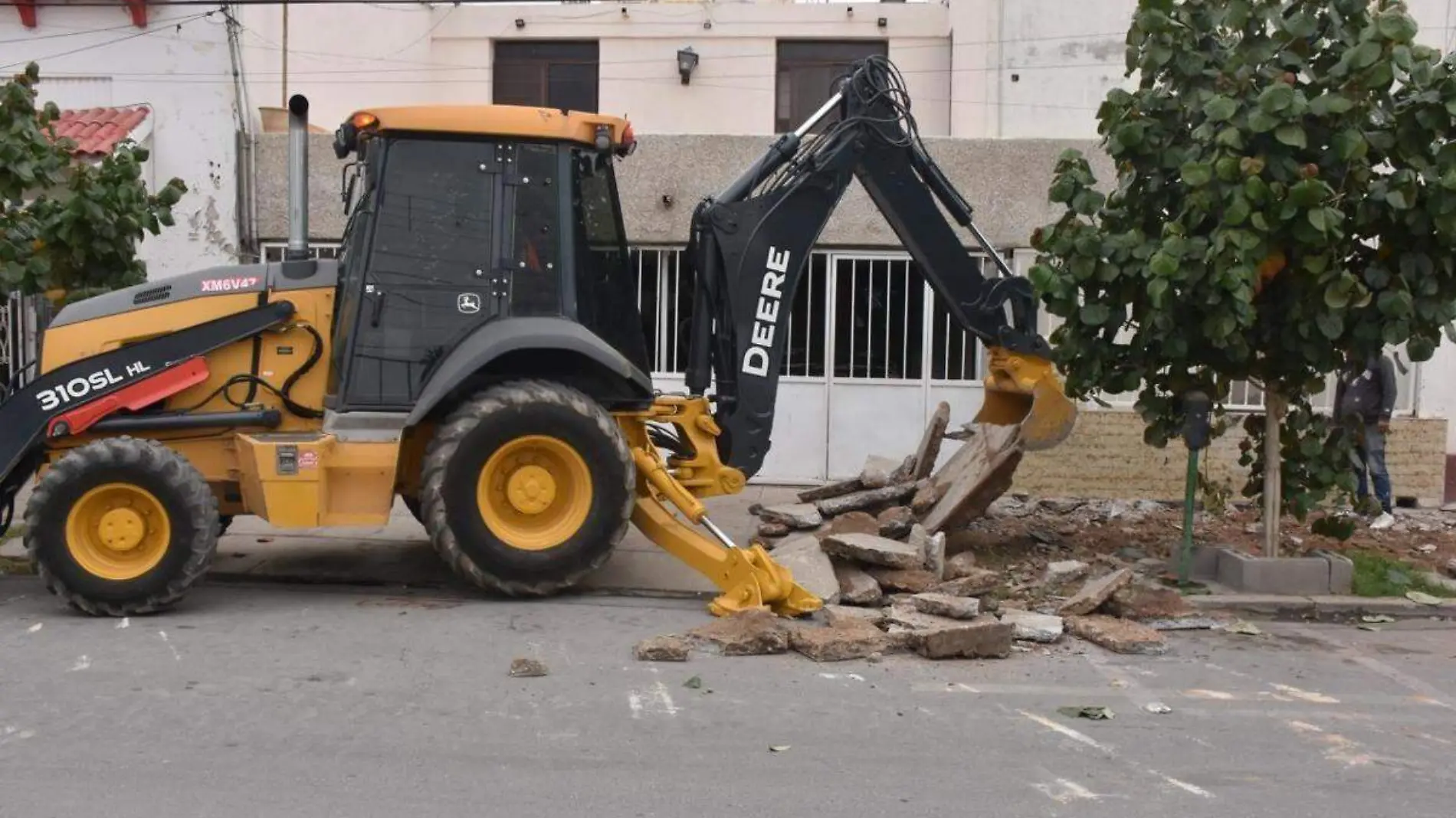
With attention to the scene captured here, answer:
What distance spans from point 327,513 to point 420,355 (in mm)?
1095

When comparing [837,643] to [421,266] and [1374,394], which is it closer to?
[421,266]

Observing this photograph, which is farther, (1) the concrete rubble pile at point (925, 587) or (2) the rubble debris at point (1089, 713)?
(1) the concrete rubble pile at point (925, 587)

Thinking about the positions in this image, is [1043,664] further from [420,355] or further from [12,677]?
[12,677]

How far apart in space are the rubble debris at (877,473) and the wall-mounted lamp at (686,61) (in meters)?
9.54

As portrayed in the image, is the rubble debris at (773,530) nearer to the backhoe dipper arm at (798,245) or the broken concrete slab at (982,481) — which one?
the broken concrete slab at (982,481)

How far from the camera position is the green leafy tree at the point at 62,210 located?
9203mm

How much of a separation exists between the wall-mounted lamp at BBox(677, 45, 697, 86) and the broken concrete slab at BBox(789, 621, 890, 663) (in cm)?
1356

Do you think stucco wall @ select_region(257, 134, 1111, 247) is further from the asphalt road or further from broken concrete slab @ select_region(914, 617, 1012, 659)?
broken concrete slab @ select_region(914, 617, 1012, 659)

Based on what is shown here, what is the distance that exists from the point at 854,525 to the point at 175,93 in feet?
29.1

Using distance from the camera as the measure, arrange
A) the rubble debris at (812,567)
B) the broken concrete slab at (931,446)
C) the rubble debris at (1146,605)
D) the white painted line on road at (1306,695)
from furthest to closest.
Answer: the broken concrete slab at (931,446) → the rubble debris at (1146,605) → the rubble debris at (812,567) → the white painted line on road at (1306,695)

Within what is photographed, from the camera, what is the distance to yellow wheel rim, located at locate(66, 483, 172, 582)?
7559 mm

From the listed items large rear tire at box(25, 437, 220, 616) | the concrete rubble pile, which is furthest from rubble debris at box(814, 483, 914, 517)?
large rear tire at box(25, 437, 220, 616)

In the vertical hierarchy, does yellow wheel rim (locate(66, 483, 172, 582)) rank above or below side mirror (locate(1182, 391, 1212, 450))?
below

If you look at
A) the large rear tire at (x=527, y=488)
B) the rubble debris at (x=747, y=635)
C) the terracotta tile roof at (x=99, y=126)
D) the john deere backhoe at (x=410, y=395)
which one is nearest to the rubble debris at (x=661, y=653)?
the rubble debris at (x=747, y=635)
